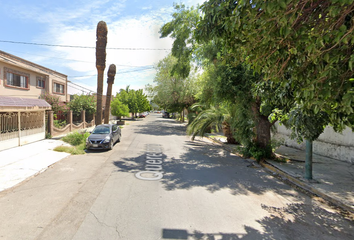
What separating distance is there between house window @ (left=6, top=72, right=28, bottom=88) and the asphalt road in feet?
44.4

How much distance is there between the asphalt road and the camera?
3734 millimetres

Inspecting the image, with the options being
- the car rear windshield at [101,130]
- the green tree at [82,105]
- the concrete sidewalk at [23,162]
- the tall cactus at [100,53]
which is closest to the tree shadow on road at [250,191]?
the concrete sidewalk at [23,162]

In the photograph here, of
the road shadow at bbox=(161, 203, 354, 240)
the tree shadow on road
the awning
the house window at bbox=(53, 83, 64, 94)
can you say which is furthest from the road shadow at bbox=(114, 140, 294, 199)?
the house window at bbox=(53, 83, 64, 94)

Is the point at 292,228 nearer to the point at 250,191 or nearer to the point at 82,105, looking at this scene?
the point at 250,191

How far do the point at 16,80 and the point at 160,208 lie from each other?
1940 centimetres

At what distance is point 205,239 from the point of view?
11.5 ft

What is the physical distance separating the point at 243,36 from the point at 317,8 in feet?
4.42

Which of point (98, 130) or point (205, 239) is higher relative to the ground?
point (98, 130)

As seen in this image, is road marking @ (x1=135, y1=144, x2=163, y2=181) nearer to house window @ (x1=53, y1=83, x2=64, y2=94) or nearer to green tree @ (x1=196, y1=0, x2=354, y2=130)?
green tree @ (x1=196, y1=0, x2=354, y2=130)

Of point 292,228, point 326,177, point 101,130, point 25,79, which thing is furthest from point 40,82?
point 326,177

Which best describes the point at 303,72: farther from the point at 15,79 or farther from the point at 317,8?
the point at 15,79

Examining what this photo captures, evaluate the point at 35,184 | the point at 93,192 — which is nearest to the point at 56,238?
the point at 93,192

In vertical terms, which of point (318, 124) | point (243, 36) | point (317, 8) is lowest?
point (318, 124)

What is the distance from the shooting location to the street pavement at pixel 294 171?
5969 millimetres
